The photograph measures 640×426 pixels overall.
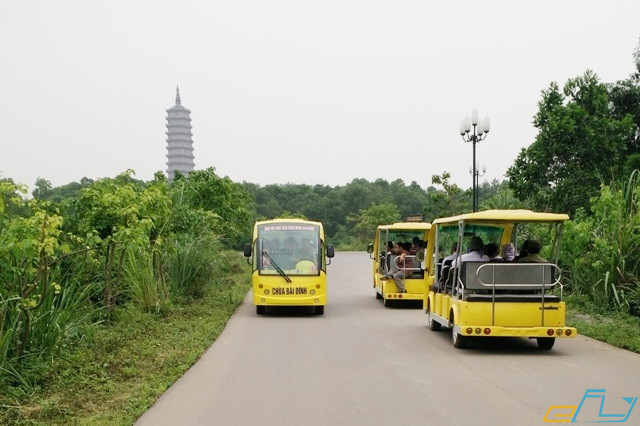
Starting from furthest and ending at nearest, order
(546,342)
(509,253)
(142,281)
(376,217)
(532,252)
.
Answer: (376,217) < (142,281) < (509,253) < (532,252) < (546,342)

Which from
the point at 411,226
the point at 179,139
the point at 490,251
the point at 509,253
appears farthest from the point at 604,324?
the point at 179,139

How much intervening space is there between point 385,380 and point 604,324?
6.98 metres

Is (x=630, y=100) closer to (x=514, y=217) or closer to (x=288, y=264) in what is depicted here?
(x=288, y=264)

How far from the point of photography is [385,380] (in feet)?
31.1

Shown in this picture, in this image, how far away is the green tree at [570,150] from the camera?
78.0ft

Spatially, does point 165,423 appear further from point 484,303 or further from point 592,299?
point 592,299

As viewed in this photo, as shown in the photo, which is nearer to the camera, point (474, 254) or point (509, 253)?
point (474, 254)

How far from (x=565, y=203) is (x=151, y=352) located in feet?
52.7

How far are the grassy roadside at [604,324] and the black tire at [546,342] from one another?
1217 mm

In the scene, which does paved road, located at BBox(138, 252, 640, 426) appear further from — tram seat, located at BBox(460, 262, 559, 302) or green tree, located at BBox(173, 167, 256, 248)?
green tree, located at BBox(173, 167, 256, 248)

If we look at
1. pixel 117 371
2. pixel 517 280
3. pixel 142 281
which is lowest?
pixel 117 371

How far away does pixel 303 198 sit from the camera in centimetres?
10750

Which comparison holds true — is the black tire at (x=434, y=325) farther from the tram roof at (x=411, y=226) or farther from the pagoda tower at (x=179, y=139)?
the pagoda tower at (x=179, y=139)

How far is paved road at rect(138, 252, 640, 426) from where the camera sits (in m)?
7.57
